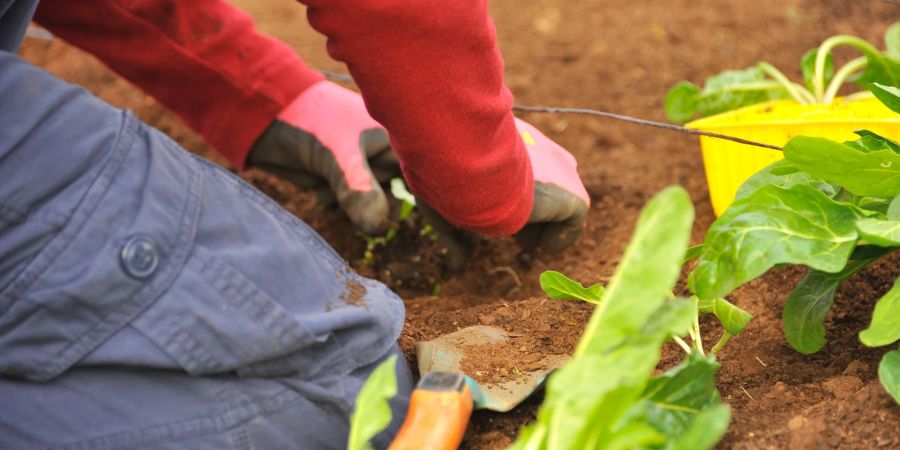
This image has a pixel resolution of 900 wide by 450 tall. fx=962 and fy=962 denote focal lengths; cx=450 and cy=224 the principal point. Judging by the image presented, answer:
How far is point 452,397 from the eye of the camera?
3.60 ft

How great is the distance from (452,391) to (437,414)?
38mm

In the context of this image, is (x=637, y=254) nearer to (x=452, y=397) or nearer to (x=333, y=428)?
(x=452, y=397)

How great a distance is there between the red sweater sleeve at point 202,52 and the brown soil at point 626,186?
26 centimetres

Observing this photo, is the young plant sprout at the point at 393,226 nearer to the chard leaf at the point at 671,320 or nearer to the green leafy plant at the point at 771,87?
the green leafy plant at the point at 771,87

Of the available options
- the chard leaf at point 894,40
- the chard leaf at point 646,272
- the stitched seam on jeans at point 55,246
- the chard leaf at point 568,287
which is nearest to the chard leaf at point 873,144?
the chard leaf at point 568,287

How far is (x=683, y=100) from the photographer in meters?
1.95

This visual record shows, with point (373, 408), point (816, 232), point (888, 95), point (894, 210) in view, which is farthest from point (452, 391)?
point (888, 95)

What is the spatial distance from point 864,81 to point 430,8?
0.88 metres

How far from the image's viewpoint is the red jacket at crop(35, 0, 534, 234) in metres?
1.16

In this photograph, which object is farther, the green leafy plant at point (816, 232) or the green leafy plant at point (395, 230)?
the green leafy plant at point (395, 230)

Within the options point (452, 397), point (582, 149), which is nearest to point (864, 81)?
point (582, 149)

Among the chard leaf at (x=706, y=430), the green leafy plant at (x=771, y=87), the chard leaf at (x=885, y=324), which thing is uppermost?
the chard leaf at (x=706, y=430)

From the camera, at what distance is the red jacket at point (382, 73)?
3.79 ft

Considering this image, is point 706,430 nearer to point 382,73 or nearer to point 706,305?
point 706,305
